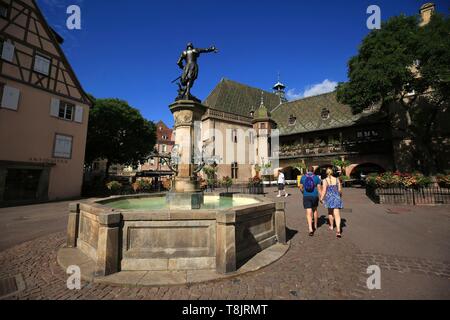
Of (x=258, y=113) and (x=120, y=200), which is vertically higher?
(x=258, y=113)

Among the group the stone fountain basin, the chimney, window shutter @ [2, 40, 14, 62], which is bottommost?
the stone fountain basin

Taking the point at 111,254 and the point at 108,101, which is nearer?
the point at 111,254

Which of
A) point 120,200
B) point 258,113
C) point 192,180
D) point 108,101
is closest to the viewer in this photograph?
point 192,180

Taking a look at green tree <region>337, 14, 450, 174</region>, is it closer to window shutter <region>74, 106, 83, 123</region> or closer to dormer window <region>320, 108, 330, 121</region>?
dormer window <region>320, 108, 330, 121</region>

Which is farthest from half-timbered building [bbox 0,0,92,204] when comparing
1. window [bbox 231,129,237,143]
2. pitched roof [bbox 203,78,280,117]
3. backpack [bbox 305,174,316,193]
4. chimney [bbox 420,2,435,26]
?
chimney [bbox 420,2,435,26]

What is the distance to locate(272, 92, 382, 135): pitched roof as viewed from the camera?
26516mm

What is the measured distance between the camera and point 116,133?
28672mm

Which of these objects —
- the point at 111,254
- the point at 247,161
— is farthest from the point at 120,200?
the point at 247,161

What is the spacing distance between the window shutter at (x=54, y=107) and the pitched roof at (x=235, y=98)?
1963 centimetres

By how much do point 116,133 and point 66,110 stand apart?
37.3 ft

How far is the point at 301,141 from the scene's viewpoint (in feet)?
99.3

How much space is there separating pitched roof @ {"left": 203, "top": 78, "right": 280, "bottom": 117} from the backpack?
2747cm
